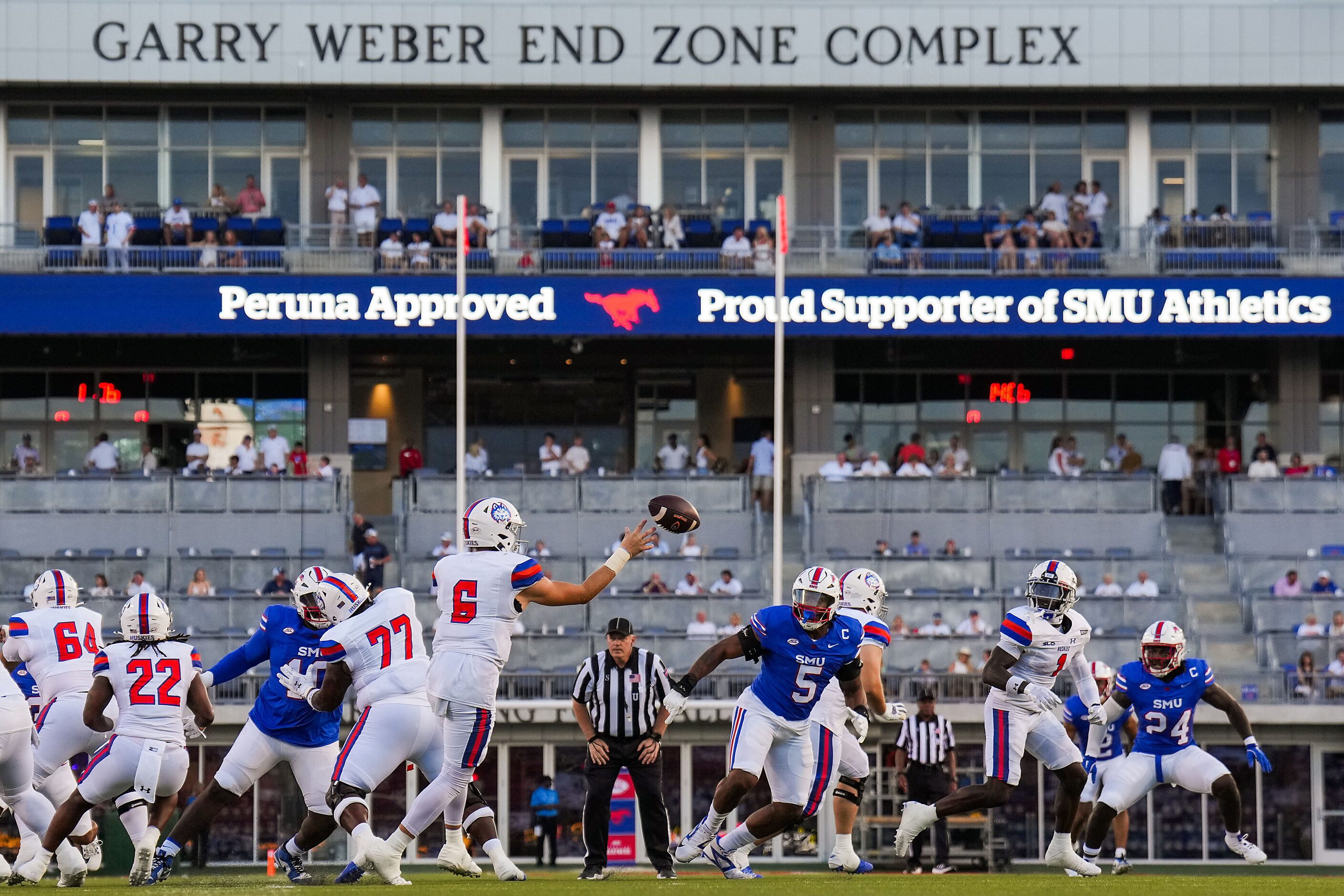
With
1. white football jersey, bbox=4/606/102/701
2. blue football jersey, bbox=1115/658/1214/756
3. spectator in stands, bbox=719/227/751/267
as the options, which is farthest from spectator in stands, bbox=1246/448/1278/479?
white football jersey, bbox=4/606/102/701

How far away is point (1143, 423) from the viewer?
3756 cm

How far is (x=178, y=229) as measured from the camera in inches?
1364

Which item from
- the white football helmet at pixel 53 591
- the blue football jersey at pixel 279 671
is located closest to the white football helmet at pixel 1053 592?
the blue football jersey at pixel 279 671

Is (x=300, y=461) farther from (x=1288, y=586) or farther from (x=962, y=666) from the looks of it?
(x=1288, y=586)

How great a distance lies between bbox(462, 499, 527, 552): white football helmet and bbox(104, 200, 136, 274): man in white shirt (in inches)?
891

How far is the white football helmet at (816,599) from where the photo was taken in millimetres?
13797

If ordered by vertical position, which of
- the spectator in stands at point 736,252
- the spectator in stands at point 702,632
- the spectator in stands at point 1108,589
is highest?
the spectator in stands at point 736,252

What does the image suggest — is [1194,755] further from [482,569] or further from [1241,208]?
[1241,208]

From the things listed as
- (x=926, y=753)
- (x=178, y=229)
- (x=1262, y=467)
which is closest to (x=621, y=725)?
(x=926, y=753)

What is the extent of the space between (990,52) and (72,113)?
16.5 meters

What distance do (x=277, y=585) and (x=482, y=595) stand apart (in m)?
17.1

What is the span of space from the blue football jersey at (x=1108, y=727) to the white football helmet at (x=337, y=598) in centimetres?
605

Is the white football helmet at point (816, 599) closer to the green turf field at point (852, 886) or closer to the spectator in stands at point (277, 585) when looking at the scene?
the green turf field at point (852, 886)

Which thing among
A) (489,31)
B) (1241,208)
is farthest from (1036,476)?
(489,31)
